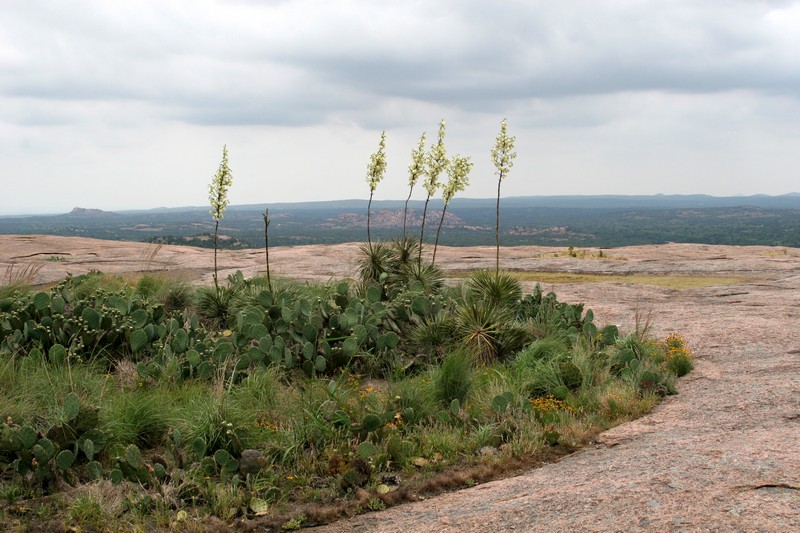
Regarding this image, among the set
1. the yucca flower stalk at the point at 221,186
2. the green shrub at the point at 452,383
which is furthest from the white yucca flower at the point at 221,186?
the green shrub at the point at 452,383

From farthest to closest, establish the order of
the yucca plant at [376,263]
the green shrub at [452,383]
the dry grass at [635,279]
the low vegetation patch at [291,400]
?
the dry grass at [635,279] < the yucca plant at [376,263] < the green shrub at [452,383] < the low vegetation patch at [291,400]

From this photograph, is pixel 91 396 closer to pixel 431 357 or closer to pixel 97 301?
pixel 97 301

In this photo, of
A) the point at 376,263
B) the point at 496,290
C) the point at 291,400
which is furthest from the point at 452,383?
the point at 376,263

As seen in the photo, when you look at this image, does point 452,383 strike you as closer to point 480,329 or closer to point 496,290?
point 480,329

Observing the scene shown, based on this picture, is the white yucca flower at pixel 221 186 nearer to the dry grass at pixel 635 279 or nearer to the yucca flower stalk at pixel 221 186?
the yucca flower stalk at pixel 221 186

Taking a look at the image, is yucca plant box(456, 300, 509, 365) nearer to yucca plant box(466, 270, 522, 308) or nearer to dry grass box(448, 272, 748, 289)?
yucca plant box(466, 270, 522, 308)

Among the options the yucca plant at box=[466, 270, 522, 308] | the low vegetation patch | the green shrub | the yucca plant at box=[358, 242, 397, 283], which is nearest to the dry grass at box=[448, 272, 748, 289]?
the yucca plant at box=[358, 242, 397, 283]

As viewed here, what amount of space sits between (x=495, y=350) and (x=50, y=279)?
10.9 meters

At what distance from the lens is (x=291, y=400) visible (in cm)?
670

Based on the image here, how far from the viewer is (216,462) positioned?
5.37m

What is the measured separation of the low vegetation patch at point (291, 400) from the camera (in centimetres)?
510

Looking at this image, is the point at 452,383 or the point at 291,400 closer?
the point at 291,400

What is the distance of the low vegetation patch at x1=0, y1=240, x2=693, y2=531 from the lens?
5.10 m

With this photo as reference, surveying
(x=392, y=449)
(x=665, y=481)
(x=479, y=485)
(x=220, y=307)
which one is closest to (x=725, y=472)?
(x=665, y=481)
